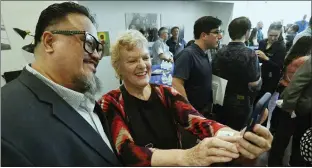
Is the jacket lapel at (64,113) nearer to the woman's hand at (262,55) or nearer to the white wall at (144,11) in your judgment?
the white wall at (144,11)

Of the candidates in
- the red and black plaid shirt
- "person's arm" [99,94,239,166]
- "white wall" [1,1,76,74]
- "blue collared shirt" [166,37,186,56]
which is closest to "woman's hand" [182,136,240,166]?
"person's arm" [99,94,239,166]

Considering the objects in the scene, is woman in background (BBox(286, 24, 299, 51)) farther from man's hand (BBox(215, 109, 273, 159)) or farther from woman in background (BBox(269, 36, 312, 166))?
man's hand (BBox(215, 109, 273, 159))

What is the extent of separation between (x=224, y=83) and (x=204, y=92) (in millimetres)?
125

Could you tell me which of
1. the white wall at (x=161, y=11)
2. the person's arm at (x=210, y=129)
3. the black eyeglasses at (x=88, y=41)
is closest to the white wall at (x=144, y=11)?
the white wall at (x=161, y=11)

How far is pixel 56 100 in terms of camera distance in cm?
45

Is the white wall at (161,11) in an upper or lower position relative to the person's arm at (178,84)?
upper

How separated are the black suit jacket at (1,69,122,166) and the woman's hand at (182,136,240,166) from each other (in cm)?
20

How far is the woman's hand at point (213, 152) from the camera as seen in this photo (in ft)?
1.32

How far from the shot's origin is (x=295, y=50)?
0.49m

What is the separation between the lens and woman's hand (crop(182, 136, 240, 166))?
40 centimetres

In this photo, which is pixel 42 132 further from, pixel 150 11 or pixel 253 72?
pixel 253 72

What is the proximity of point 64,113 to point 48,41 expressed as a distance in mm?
175

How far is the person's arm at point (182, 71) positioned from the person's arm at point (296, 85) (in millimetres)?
377

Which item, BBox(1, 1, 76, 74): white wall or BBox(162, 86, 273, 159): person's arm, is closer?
BBox(162, 86, 273, 159): person's arm
